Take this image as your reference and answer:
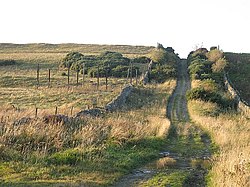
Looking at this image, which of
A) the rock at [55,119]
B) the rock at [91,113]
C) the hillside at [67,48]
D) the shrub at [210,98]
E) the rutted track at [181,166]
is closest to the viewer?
the rutted track at [181,166]

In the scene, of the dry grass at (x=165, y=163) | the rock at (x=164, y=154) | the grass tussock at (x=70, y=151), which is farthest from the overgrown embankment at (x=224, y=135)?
the grass tussock at (x=70, y=151)

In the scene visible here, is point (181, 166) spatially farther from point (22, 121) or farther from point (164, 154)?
point (22, 121)

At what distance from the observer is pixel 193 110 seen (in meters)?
30.1

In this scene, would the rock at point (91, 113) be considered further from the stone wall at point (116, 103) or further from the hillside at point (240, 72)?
the hillside at point (240, 72)

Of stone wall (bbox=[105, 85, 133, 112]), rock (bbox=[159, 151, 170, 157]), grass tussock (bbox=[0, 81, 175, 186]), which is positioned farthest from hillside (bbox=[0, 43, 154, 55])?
rock (bbox=[159, 151, 170, 157])

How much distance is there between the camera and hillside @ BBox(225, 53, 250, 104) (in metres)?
62.6

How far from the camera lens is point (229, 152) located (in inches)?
513

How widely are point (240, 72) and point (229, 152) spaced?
216 feet

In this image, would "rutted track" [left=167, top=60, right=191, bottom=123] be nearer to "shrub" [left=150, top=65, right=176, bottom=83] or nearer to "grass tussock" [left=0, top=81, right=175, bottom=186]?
"shrub" [left=150, top=65, right=176, bottom=83]

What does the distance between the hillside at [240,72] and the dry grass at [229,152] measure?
3334cm

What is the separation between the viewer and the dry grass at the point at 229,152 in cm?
Answer: 961

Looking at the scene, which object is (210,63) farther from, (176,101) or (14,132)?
(14,132)

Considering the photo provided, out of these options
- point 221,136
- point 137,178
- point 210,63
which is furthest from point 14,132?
point 210,63

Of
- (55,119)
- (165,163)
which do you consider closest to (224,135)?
(165,163)
